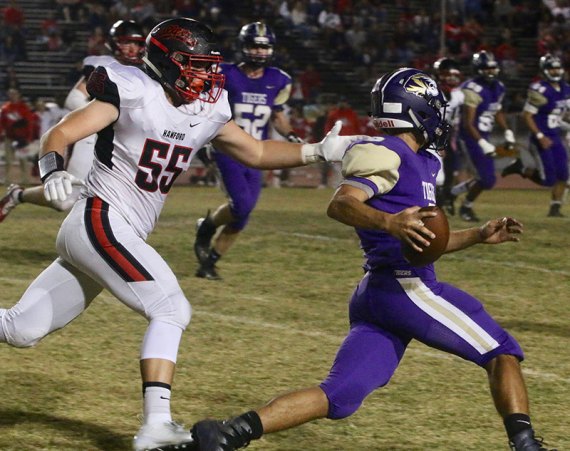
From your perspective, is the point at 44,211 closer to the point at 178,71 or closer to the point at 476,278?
the point at 476,278

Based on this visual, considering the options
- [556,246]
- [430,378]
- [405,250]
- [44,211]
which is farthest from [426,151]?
[44,211]

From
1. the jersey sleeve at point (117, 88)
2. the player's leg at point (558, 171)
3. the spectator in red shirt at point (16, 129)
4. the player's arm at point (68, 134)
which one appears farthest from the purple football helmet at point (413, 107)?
Result: the spectator in red shirt at point (16, 129)

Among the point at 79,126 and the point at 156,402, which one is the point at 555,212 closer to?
the point at 79,126

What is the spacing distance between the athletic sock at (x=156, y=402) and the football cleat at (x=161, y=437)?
0.09 feet

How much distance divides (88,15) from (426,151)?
18.8 m

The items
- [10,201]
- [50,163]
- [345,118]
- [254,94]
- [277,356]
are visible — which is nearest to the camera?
[50,163]

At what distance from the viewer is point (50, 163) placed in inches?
160

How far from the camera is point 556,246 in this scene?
10.5 meters

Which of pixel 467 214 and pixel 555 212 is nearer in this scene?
pixel 467 214

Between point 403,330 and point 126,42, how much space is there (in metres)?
4.48

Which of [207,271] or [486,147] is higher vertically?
[207,271]

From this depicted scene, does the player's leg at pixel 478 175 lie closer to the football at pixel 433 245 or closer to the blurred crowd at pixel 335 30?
the blurred crowd at pixel 335 30

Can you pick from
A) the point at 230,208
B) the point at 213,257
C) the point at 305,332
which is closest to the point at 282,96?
the point at 230,208

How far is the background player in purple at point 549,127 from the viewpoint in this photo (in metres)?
13.0
